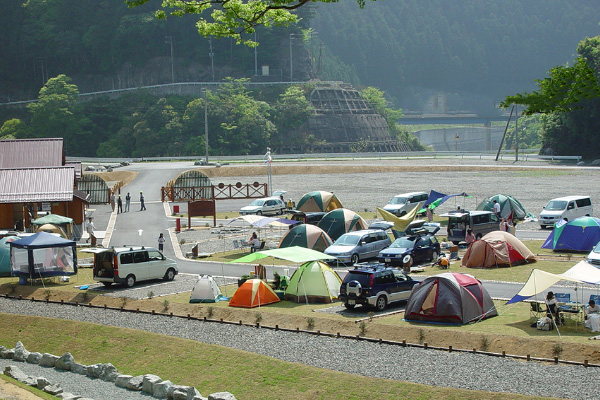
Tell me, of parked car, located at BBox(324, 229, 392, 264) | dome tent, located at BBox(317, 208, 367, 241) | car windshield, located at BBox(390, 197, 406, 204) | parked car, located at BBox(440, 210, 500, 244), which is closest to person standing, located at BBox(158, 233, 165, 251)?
dome tent, located at BBox(317, 208, 367, 241)

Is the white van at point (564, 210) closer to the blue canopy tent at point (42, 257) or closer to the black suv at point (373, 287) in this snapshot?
the black suv at point (373, 287)

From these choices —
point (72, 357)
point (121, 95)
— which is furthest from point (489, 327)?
point (121, 95)

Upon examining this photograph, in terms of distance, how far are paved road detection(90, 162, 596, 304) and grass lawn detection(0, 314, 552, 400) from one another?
8.36m

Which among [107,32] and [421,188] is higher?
[107,32]

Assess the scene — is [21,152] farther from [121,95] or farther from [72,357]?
[121,95]

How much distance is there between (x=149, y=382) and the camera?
58.2 ft

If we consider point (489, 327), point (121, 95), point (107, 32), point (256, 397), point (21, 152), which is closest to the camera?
point (256, 397)

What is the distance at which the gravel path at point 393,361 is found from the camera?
15.2 m

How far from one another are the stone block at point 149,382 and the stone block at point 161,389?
8 cm

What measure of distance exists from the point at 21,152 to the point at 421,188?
3266 cm

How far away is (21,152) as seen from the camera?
46625 mm

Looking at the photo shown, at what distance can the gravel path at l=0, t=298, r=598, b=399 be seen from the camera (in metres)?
15.2

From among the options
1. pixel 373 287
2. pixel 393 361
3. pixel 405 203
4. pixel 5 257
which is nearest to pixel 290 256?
pixel 373 287

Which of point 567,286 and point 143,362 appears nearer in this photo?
point 143,362
